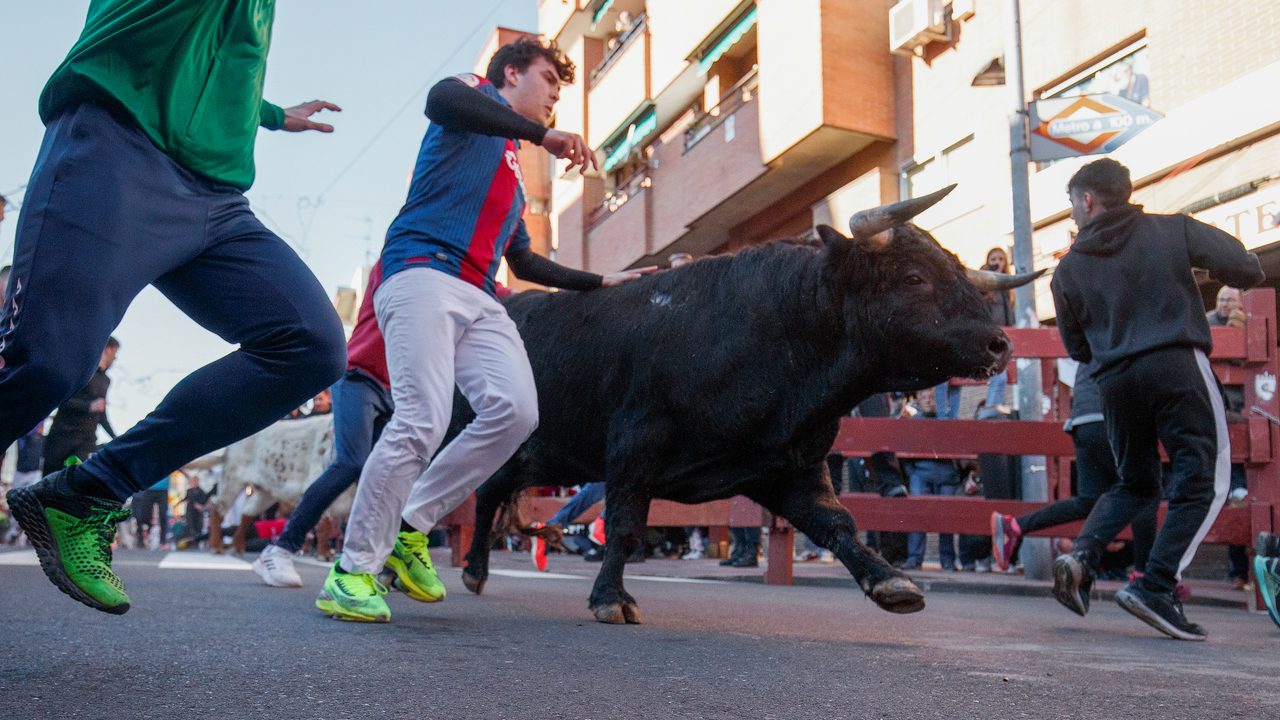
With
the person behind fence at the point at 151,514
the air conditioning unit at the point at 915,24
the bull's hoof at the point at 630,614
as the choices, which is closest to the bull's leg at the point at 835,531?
the bull's hoof at the point at 630,614

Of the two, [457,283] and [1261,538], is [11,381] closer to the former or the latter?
[457,283]

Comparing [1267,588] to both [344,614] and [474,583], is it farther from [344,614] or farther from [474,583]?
[344,614]

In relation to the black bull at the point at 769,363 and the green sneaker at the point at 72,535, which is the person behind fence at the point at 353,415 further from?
the green sneaker at the point at 72,535

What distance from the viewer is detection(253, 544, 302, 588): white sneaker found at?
6117 mm

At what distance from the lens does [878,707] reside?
273 cm

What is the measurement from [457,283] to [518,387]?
45 centimetres

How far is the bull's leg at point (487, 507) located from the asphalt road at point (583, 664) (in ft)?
2.22

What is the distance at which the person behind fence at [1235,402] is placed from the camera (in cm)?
750

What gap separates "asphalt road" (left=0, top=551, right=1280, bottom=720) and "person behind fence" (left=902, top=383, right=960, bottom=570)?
528cm

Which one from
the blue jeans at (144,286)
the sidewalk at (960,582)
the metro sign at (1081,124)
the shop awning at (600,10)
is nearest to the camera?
the blue jeans at (144,286)

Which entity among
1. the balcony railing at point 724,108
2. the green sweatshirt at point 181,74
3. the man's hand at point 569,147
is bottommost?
the green sweatshirt at point 181,74

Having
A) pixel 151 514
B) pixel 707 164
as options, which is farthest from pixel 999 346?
pixel 151 514

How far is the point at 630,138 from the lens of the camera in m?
27.2

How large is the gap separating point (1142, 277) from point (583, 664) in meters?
3.30
